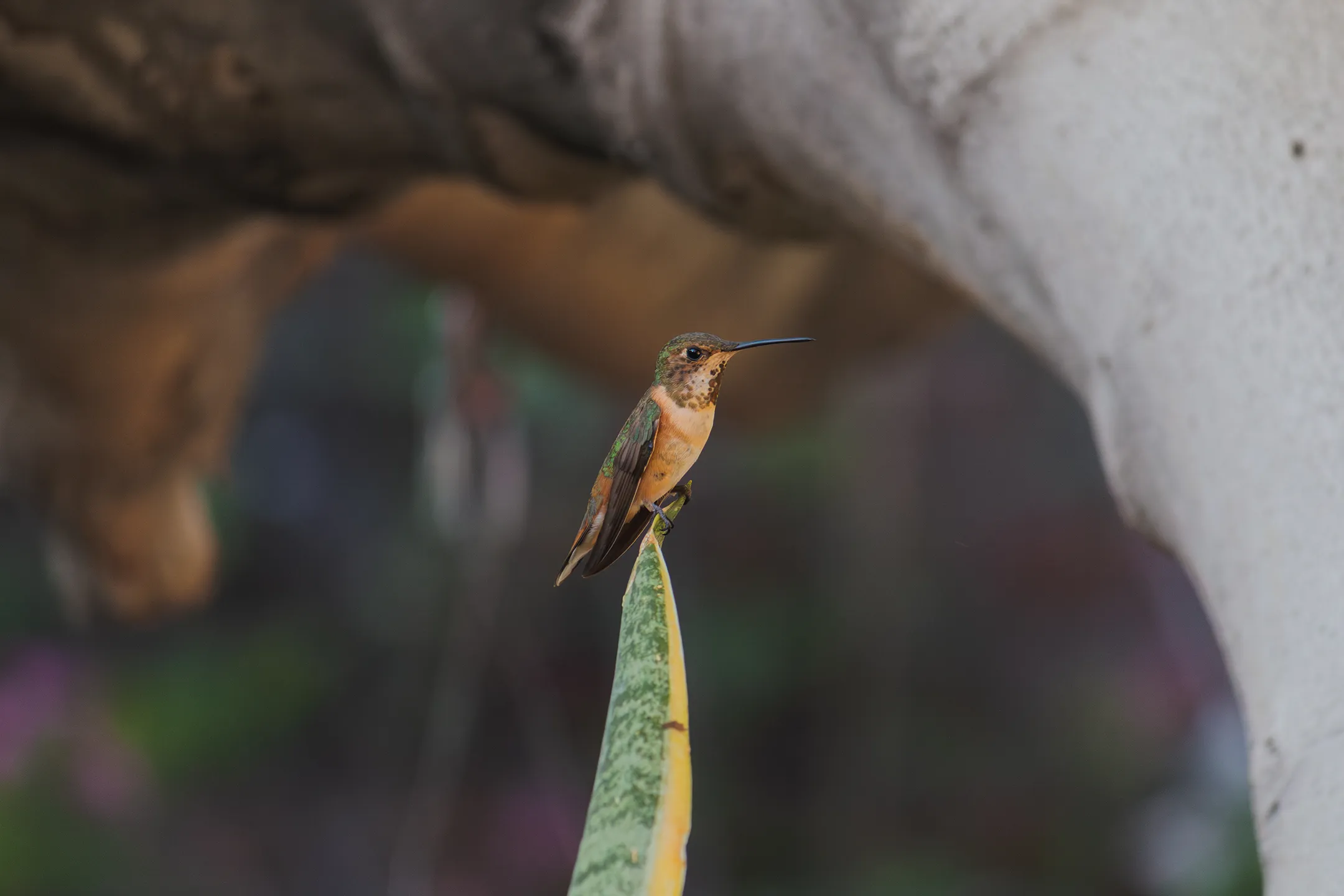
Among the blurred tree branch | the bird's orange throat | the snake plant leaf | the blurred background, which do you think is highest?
the bird's orange throat

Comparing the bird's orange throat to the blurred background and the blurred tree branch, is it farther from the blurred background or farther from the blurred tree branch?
the blurred background

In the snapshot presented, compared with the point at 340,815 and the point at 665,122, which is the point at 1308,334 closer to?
the point at 665,122

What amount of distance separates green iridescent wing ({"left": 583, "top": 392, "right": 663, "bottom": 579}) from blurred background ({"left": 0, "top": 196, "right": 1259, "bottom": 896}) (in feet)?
3.25

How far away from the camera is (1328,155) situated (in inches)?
9.4

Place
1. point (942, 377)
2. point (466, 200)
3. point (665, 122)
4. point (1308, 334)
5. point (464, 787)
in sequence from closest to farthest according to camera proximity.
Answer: point (1308, 334)
point (665, 122)
point (466, 200)
point (464, 787)
point (942, 377)

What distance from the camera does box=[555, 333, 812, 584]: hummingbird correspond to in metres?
0.14

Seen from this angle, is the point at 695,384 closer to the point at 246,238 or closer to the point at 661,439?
the point at 661,439

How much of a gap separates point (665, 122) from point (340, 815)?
116 cm

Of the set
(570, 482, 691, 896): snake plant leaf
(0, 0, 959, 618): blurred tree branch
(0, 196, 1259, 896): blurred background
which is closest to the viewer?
(570, 482, 691, 896): snake plant leaf

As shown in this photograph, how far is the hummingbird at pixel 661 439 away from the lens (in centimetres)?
14

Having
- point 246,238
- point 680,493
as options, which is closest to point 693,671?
point 246,238

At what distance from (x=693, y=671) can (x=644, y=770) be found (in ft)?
3.69

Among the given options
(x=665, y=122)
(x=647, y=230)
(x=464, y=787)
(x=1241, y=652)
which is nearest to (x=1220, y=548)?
(x=1241, y=652)

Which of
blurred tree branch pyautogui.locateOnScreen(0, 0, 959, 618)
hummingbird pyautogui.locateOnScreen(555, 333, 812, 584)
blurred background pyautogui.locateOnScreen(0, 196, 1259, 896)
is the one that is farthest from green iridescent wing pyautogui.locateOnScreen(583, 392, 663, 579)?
blurred background pyautogui.locateOnScreen(0, 196, 1259, 896)
